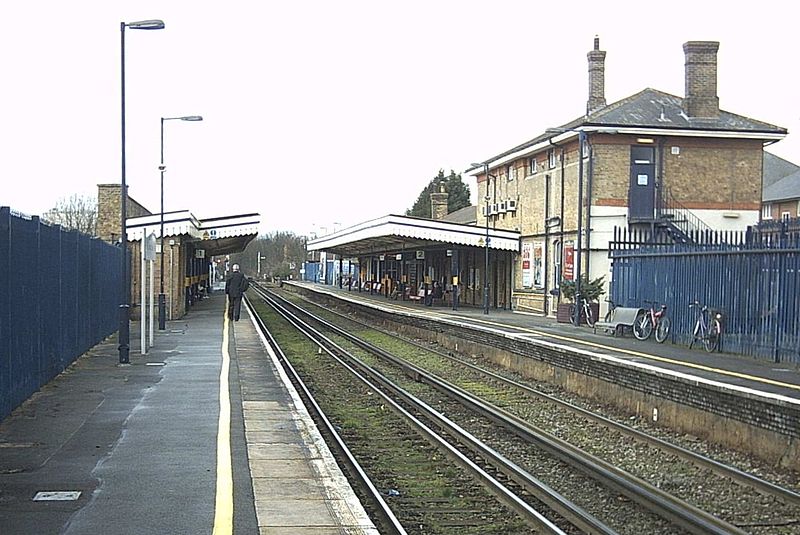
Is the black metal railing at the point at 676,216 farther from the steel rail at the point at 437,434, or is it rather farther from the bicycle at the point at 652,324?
the steel rail at the point at 437,434

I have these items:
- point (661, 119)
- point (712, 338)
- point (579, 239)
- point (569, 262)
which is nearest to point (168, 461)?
point (712, 338)

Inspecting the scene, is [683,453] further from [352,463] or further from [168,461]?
[168,461]

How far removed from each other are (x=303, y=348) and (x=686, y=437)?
16016mm

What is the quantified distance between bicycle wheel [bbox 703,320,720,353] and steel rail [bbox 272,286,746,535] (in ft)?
19.8

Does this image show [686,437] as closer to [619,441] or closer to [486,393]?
[619,441]

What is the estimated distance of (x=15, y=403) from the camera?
40.5ft

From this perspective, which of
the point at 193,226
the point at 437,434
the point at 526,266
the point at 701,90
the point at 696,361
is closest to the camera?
the point at 437,434

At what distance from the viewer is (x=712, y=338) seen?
20.4 metres

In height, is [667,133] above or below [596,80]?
below

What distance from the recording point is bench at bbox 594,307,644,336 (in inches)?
980

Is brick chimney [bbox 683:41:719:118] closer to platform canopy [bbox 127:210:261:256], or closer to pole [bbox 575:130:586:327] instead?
pole [bbox 575:130:586:327]

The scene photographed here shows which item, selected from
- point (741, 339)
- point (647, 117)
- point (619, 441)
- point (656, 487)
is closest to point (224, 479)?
point (656, 487)

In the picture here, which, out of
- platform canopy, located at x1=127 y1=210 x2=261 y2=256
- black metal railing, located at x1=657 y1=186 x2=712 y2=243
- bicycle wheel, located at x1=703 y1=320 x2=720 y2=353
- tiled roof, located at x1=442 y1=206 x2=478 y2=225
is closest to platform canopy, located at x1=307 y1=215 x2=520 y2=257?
platform canopy, located at x1=127 y1=210 x2=261 y2=256

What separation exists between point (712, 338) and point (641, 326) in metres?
4.16
